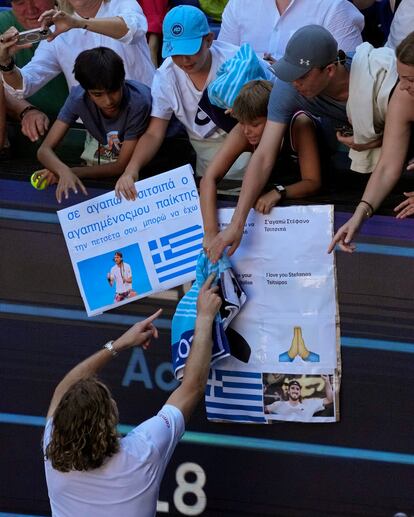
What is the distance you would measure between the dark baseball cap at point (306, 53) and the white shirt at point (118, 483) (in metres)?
1.40

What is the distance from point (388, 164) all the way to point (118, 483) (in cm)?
153

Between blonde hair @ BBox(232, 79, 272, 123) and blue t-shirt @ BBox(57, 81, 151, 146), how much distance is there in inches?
20.5

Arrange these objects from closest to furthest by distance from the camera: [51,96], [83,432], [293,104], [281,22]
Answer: [83,432] < [293,104] < [281,22] < [51,96]

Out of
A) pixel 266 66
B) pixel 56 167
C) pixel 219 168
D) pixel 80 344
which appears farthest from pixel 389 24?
pixel 80 344

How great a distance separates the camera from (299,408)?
14.5ft

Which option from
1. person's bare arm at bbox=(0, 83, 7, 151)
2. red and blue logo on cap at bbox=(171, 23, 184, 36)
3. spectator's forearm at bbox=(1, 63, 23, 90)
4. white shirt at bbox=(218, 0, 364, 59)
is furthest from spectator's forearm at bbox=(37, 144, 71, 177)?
white shirt at bbox=(218, 0, 364, 59)

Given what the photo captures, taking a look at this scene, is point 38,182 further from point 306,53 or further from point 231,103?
point 306,53

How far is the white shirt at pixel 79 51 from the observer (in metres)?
4.96

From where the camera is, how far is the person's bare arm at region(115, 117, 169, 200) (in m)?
4.55

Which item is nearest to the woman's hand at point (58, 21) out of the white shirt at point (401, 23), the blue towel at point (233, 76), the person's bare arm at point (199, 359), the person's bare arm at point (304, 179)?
the blue towel at point (233, 76)

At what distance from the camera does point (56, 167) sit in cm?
465

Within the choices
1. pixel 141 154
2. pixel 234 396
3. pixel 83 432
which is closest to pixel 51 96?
pixel 141 154

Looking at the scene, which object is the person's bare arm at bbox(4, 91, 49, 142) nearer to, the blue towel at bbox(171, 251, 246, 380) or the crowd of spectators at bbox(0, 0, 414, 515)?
the crowd of spectators at bbox(0, 0, 414, 515)

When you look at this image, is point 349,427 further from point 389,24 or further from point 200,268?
point 389,24
